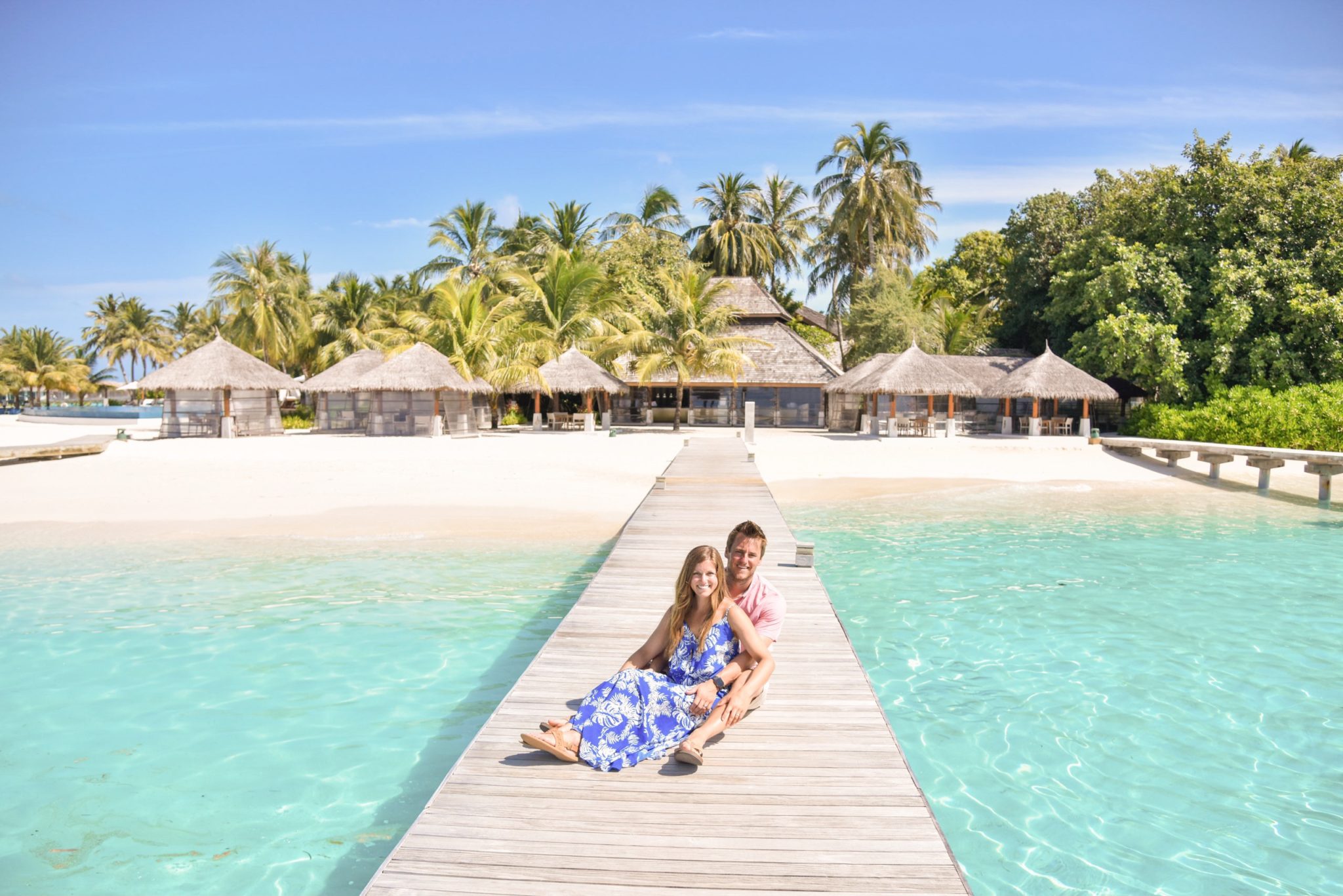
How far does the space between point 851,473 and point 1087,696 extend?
39.9 feet

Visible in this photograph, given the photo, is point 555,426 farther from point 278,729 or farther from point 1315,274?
point 278,729

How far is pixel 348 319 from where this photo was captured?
36906mm

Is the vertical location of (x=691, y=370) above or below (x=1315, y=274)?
below

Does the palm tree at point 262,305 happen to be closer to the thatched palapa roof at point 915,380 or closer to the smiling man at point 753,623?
the thatched palapa roof at point 915,380

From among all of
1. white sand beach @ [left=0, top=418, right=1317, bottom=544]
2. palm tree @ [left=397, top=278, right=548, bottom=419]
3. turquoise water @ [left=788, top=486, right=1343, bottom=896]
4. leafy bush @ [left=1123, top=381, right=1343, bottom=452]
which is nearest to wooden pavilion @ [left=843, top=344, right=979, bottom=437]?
white sand beach @ [left=0, top=418, right=1317, bottom=544]

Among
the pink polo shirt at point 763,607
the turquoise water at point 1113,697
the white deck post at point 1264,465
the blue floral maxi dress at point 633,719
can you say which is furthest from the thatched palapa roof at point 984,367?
the blue floral maxi dress at point 633,719

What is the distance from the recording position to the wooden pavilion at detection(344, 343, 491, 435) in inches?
998

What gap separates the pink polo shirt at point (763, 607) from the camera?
4000 millimetres

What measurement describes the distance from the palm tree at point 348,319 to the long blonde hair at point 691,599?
34.0 m

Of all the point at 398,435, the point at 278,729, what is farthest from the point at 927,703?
the point at 398,435

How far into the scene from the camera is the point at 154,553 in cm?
999

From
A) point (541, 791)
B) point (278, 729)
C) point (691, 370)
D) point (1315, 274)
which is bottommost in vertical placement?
point (278, 729)

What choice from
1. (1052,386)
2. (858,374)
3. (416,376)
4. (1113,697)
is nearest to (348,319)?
(416,376)

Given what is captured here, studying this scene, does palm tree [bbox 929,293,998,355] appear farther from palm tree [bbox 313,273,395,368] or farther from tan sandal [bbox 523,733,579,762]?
tan sandal [bbox 523,733,579,762]
